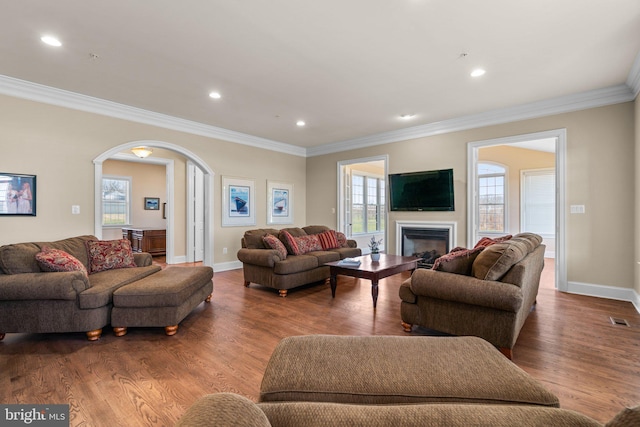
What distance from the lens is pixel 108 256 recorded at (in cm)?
358

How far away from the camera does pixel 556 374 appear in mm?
2150

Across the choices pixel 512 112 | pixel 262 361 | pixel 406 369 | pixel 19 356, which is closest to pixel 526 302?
pixel 406 369

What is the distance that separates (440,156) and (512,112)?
1262 millimetres

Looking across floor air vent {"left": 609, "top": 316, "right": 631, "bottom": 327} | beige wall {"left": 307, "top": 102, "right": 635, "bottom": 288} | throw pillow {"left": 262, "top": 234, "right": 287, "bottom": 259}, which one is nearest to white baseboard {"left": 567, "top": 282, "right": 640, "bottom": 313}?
beige wall {"left": 307, "top": 102, "right": 635, "bottom": 288}

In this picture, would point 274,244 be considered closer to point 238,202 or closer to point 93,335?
point 238,202

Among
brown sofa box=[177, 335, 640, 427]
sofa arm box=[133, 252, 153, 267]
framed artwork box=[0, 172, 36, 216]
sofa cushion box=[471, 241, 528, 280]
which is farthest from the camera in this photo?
sofa arm box=[133, 252, 153, 267]

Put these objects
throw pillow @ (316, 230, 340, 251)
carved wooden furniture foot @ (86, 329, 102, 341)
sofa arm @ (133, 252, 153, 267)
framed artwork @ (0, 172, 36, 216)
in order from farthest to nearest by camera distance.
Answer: throw pillow @ (316, 230, 340, 251), sofa arm @ (133, 252, 153, 267), framed artwork @ (0, 172, 36, 216), carved wooden furniture foot @ (86, 329, 102, 341)

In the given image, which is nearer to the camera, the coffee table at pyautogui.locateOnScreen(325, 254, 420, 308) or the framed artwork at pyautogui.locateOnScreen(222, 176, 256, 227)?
the coffee table at pyautogui.locateOnScreen(325, 254, 420, 308)

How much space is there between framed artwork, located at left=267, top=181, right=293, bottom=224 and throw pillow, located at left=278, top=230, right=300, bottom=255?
2.04 m

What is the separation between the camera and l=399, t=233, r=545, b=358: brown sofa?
2.30m

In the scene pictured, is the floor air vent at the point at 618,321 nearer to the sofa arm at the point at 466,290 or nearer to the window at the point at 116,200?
the sofa arm at the point at 466,290

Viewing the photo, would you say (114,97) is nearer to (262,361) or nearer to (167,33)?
(167,33)

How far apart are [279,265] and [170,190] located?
13.0ft

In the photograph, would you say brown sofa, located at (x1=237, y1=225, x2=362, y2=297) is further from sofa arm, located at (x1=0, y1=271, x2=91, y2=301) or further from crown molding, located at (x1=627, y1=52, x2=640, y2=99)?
crown molding, located at (x1=627, y1=52, x2=640, y2=99)
